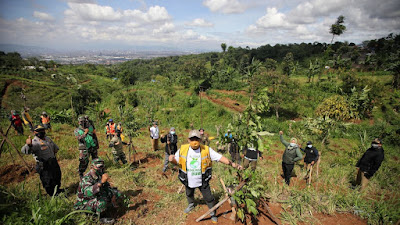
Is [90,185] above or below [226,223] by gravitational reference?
above

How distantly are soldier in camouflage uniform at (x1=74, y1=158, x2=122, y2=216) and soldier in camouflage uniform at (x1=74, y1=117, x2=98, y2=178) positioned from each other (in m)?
1.55

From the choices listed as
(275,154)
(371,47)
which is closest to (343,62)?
(371,47)

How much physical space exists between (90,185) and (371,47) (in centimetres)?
5532

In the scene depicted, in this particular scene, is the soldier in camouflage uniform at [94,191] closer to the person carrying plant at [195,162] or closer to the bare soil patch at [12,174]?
the person carrying plant at [195,162]

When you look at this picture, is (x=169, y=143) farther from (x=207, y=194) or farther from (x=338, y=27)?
(x=338, y=27)

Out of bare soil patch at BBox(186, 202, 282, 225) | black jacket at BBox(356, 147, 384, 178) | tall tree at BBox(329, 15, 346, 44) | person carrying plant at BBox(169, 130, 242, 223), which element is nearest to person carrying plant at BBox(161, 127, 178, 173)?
bare soil patch at BBox(186, 202, 282, 225)

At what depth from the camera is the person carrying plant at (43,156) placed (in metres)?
3.63

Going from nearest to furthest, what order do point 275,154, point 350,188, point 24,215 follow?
point 24,215
point 350,188
point 275,154

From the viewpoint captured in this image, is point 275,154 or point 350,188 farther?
point 275,154

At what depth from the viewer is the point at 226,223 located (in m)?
3.43

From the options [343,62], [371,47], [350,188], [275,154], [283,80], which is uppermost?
[371,47]

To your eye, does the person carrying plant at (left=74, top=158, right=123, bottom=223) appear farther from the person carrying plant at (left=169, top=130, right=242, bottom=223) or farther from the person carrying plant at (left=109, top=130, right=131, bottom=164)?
the person carrying plant at (left=109, top=130, right=131, bottom=164)

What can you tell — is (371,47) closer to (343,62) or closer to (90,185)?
(343,62)

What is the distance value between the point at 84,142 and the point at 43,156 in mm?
938
